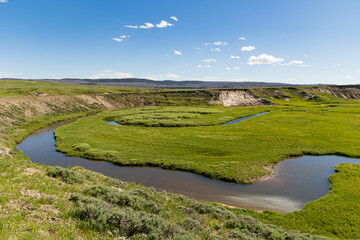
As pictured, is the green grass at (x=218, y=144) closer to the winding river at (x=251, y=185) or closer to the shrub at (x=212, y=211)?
the winding river at (x=251, y=185)

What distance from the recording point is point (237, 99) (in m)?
136

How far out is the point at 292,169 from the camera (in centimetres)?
3016

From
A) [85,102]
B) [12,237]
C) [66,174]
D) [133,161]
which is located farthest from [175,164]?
[85,102]

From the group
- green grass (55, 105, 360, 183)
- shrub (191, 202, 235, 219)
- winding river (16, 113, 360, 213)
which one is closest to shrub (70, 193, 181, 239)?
shrub (191, 202, 235, 219)

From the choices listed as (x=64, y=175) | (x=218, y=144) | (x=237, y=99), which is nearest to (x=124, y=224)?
(x=64, y=175)

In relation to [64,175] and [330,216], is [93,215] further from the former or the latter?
[330,216]

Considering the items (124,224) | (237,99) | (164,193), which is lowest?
(164,193)

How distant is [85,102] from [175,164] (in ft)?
283

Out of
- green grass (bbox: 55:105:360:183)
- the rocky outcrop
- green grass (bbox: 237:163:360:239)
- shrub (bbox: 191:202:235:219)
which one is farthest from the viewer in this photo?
the rocky outcrop

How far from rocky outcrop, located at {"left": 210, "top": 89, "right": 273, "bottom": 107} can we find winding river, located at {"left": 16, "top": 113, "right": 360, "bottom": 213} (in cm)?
9644

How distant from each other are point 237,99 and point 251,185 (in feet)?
385

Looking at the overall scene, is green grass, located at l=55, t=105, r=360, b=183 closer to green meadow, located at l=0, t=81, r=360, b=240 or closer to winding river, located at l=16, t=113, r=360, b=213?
green meadow, located at l=0, t=81, r=360, b=240

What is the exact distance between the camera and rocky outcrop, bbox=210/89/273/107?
129250 millimetres

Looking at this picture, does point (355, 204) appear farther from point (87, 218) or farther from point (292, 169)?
point (87, 218)
